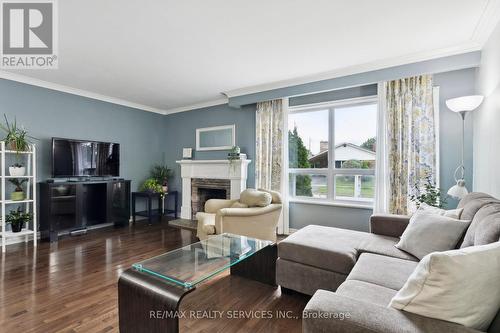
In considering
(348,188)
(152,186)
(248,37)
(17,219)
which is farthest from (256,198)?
(17,219)

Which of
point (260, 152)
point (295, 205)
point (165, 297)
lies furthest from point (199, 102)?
point (165, 297)

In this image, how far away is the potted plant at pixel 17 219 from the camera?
3375 millimetres

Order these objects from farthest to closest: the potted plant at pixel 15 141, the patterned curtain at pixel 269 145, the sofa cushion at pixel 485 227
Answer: the patterned curtain at pixel 269 145
the potted plant at pixel 15 141
the sofa cushion at pixel 485 227

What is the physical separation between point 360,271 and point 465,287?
0.74 m

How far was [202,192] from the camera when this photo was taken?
17.0 ft

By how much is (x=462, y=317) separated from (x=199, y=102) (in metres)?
4.89

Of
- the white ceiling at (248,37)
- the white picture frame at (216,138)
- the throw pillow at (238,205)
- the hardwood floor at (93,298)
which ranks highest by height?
the white ceiling at (248,37)

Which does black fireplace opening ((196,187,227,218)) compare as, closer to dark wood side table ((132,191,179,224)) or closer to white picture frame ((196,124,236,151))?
dark wood side table ((132,191,179,224))

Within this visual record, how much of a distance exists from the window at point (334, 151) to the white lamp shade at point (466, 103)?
1.04 m

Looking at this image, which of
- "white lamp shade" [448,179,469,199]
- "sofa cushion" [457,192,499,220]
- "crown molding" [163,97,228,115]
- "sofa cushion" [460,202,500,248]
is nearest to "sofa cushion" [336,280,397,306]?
"sofa cushion" [460,202,500,248]

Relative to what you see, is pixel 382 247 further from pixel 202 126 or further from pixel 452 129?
pixel 202 126

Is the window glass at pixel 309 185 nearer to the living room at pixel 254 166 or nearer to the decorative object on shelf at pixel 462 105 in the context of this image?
the living room at pixel 254 166

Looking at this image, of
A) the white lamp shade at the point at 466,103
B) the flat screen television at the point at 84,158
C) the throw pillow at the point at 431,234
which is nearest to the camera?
the throw pillow at the point at 431,234

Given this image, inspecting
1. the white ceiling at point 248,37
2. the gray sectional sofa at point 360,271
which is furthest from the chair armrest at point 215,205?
the white ceiling at point 248,37
